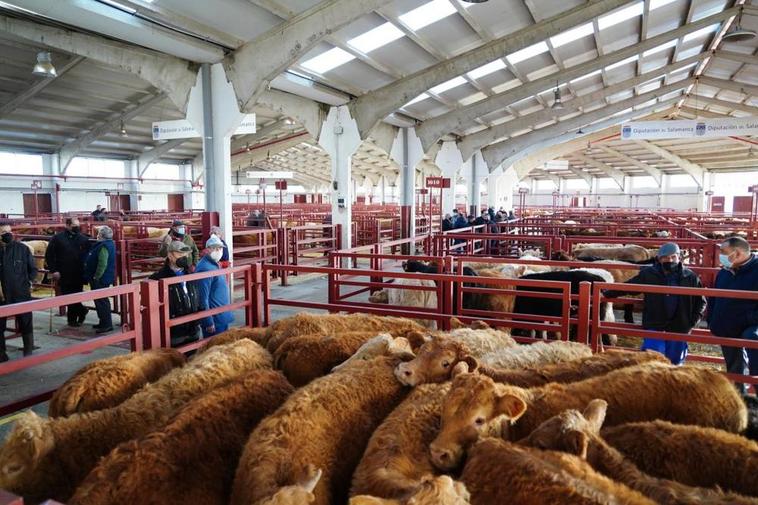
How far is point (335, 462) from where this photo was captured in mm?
2668

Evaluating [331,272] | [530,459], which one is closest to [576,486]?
[530,459]

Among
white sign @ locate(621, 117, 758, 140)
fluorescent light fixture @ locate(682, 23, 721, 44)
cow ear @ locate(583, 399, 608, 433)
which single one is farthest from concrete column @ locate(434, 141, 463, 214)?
cow ear @ locate(583, 399, 608, 433)

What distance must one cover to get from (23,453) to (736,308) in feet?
19.1

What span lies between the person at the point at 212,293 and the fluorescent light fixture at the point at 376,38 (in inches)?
229

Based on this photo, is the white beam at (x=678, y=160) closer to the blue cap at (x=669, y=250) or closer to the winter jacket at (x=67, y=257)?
the blue cap at (x=669, y=250)

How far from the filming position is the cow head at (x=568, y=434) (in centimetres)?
232

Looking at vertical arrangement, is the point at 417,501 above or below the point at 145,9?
below

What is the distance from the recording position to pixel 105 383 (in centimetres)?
356

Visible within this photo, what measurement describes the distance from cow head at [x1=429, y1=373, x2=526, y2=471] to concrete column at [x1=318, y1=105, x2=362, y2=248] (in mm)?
10848

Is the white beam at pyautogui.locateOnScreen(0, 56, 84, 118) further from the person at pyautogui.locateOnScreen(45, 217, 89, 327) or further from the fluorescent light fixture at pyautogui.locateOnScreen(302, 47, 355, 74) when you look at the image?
the person at pyautogui.locateOnScreen(45, 217, 89, 327)

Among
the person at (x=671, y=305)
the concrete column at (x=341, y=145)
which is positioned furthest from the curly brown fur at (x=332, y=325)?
the concrete column at (x=341, y=145)

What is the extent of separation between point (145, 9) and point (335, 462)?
24.2 feet

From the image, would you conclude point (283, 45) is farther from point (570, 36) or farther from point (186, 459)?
point (570, 36)

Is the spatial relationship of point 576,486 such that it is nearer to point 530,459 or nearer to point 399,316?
point 530,459
